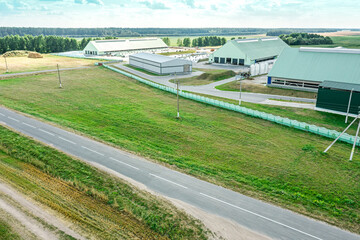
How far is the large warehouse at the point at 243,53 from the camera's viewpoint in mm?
92325

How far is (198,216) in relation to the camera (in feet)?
65.2

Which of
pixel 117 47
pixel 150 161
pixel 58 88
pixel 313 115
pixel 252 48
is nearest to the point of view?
pixel 150 161

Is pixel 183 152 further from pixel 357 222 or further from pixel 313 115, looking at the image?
pixel 313 115

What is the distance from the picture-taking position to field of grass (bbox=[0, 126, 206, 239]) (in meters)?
18.3

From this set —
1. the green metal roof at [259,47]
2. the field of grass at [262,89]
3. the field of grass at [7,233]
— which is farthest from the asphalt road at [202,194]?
the green metal roof at [259,47]

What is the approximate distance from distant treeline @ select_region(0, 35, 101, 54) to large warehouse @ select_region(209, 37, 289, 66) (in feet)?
327

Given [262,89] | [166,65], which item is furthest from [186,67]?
[262,89]

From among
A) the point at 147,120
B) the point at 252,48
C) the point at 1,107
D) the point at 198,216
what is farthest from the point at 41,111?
the point at 252,48

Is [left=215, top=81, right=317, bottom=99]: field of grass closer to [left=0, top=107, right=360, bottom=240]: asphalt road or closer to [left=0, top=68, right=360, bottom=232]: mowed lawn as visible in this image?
[left=0, top=68, right=360, bottom=232]: mowed lawn

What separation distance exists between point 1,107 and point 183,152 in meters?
35.2

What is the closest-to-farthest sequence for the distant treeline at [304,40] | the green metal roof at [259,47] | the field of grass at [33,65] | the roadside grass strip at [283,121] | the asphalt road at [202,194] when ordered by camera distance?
the asphalt road at [202,194], the roadside grass strip at [283,121], the field of grass at [33,65], the green metal roof at [259,47], the distant treeline at [304,40]

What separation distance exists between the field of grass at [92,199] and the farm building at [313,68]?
48.3 m

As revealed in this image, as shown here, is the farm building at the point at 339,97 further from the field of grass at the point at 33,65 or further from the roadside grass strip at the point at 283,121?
the field of grass at the point at 33,65

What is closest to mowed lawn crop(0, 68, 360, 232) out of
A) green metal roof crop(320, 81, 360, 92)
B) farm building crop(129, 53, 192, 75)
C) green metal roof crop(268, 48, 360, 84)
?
green metal roof crop(320, 81, 360, 92)
